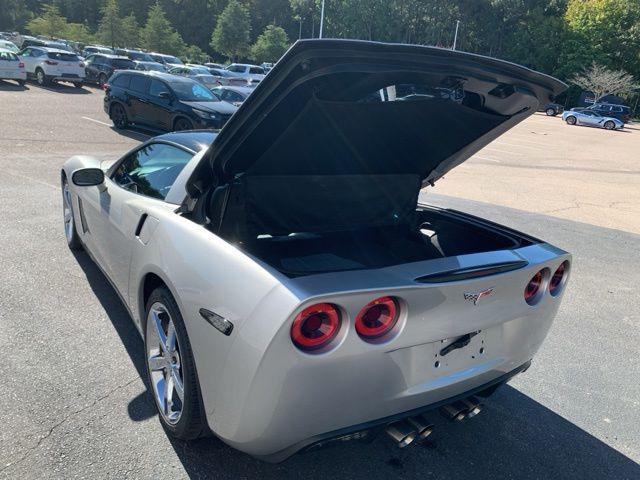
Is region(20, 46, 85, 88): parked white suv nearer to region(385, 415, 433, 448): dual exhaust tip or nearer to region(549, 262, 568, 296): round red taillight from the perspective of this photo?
region(549, 262, 568, 296): round red taillight

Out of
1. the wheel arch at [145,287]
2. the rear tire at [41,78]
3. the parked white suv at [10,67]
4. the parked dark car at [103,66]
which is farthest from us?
the parked dark car at [103,66]

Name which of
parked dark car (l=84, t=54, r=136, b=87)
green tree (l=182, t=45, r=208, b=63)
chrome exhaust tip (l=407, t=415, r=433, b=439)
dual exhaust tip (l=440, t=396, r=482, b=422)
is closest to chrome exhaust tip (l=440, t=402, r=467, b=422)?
dual exhaust tip (l=440, t=396, r=482, b=422)

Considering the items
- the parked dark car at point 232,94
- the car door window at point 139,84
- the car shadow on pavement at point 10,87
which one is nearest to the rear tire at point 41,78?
the car shadow on pavement at point 10,87

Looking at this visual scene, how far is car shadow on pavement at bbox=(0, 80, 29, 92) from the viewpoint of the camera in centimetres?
2102

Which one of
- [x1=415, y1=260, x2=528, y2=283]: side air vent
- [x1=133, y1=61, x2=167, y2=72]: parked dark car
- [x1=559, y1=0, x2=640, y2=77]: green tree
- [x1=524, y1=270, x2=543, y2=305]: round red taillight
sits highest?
[x1=559, y1=0, x2=640, y2=77]: green tree

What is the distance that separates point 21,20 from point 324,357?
78362 millimetres

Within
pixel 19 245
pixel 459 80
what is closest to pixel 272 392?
pixel 459 80

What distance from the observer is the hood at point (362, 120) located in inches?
78.4

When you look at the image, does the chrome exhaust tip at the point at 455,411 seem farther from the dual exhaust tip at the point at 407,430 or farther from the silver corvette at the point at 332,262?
the dual exhaust tip at the point at 407,430

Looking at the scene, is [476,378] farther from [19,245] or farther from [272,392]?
[19,245]

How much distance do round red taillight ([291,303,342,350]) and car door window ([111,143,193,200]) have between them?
1.51 m

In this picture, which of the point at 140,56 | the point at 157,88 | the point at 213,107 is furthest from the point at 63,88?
the point at 213,107

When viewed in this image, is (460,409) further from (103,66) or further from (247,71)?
(247,71)

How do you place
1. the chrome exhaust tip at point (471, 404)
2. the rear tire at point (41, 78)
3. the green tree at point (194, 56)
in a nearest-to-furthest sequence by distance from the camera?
the chrome exhaust tip at point (471, 404), the rear tire at point (41, 78), the green tree at point (194, 56)
